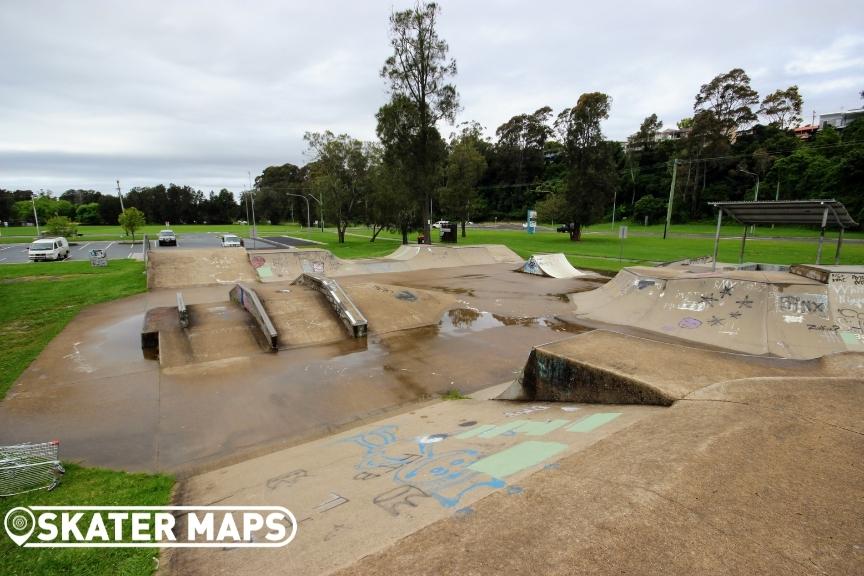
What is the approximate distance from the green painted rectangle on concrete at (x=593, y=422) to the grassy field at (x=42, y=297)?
9.94 m

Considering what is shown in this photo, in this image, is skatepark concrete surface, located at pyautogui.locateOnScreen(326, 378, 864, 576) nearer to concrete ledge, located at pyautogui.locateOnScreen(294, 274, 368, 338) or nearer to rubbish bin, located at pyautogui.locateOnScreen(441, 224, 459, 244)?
concrete ledge, located at pyautogui.locateOnScreen(294, 274, 368, 338)

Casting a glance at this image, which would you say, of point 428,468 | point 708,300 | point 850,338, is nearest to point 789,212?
point 708,300

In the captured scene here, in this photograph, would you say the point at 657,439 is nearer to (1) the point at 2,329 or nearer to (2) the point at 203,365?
(2) the point at 203,365

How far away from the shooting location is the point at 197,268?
20078mm

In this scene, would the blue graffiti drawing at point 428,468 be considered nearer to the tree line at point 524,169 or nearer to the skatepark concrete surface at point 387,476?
the skatepark concrete surface at point 387,476

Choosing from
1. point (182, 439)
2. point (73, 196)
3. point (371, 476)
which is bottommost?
point (182, 439)

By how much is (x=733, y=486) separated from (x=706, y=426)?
1.20 m

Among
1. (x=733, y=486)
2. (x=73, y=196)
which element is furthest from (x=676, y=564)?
(x=73, y=196)

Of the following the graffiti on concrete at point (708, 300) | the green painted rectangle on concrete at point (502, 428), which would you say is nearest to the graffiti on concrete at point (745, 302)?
the graffiti on concrete at point (708, 300)

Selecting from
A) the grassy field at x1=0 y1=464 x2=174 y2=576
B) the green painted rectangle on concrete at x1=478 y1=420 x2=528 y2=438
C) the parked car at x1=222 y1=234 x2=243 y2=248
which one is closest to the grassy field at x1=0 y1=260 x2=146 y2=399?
the grassy field at x1=0 y1=464 x2=174 y2=576

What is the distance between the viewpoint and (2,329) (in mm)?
11992

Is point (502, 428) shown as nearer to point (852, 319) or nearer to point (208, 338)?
point (208, 338)

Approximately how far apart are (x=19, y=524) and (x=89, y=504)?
1.76ft

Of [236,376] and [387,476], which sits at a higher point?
[387,476]
